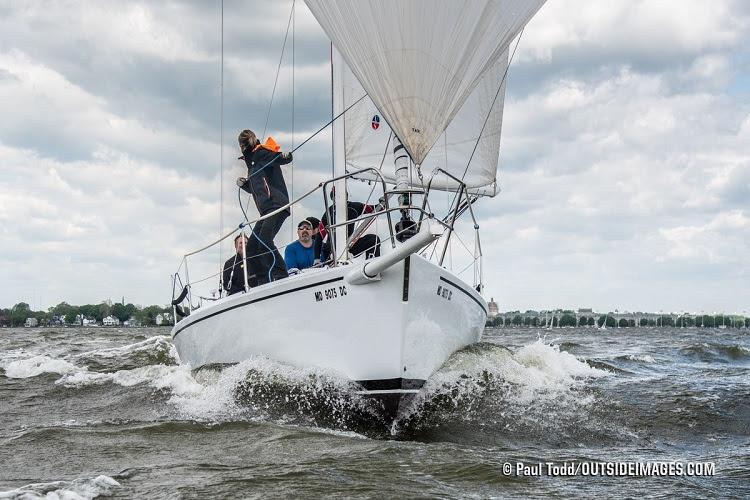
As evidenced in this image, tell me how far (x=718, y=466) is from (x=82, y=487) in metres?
4.77

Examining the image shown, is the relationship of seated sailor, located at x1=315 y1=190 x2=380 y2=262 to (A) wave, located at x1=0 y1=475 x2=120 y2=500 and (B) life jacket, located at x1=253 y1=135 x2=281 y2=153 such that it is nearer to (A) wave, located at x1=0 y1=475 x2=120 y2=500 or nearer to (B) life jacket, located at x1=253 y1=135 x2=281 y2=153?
(B) life jacket, located at x1=253 y1=135 x2=281 y2=153

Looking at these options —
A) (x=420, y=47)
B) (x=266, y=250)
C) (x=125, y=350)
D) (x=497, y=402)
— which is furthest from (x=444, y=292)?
(x=125, y=350)

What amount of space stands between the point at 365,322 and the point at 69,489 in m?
3.33

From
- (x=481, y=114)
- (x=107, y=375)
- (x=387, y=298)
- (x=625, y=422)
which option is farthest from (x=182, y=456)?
(x=481, y=114)

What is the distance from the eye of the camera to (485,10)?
23.4ft

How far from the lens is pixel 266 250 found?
368 inches

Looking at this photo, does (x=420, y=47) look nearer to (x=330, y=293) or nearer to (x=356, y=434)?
(x=330, y=293)

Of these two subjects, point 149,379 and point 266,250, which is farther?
point 149,379

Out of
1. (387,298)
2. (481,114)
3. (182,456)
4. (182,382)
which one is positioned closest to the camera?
(182,456)

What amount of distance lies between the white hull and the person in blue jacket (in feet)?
2.72

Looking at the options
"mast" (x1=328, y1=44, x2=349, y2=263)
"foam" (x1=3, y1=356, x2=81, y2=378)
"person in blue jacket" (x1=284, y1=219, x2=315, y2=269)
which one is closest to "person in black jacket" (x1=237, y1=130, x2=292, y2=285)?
"person in blue jacket" (x1=284, y1=219, x2=315, y2=269)

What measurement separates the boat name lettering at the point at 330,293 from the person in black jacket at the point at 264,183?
215 cm

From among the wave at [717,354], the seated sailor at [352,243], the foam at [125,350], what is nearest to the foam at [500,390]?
the seated sailor at [352,243]

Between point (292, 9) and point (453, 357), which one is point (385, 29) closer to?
point (453, 357)
